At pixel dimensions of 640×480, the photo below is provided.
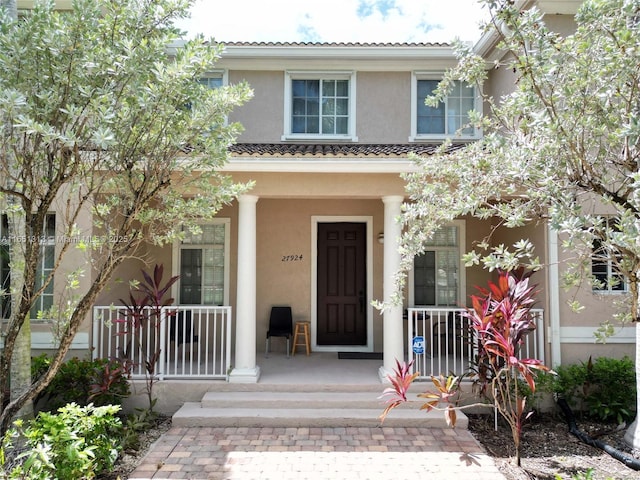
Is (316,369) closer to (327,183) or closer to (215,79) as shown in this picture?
(327,183)

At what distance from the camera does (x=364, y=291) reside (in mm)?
8727

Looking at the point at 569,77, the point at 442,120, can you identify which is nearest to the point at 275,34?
the point at 442,120

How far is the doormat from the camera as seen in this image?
8.00 metres

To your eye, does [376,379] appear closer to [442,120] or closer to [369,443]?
[369,443]

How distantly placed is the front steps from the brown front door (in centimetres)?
246

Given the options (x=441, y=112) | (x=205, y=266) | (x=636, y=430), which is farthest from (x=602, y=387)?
(x=205, y=266)

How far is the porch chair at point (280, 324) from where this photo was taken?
814 cm

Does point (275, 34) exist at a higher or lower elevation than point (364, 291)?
higher

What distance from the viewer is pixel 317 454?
480 cm

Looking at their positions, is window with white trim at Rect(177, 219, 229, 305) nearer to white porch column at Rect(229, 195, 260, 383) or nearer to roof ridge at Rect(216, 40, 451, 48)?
white porch column at Rect(229, 195, 260, 383)

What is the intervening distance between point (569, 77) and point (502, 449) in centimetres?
419

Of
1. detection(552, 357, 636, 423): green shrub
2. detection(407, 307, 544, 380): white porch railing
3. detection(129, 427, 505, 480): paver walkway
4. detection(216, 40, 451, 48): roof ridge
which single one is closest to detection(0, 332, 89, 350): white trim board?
detection(129, 427, 505, 480): paver walkway

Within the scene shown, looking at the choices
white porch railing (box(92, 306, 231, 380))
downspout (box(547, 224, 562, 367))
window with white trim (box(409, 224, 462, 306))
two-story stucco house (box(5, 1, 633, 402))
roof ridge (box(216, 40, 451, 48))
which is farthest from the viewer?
roof ridge (box(216, 40, 451, 48))

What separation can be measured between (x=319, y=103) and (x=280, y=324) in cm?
475
